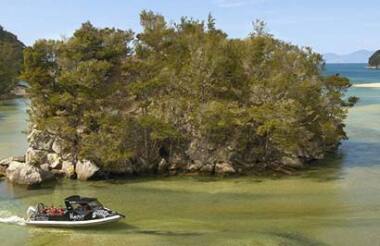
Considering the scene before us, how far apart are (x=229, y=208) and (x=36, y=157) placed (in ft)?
56.2

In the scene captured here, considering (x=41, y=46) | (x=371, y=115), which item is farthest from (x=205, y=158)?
(x=371, y=115)

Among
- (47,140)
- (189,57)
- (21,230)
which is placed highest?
(189,57)

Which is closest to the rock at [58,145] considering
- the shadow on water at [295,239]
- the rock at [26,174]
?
the rock at [26,174]

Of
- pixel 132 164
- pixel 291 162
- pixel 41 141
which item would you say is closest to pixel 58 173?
pixel 41 141

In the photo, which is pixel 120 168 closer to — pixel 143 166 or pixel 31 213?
pixel 143 166

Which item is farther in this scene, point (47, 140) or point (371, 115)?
point (371, 115)

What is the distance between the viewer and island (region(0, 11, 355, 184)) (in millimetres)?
38219

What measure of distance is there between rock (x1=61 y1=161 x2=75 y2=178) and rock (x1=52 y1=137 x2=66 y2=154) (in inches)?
39.1

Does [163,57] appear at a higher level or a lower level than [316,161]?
higher

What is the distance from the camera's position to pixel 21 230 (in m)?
26.7

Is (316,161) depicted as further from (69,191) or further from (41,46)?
(41,46)

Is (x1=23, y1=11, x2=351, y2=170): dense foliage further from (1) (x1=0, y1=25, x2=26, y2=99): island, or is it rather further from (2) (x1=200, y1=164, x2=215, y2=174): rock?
(1) (x1=0, y1=25, x2=26, y2=99): island

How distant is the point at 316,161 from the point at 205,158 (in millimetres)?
10593

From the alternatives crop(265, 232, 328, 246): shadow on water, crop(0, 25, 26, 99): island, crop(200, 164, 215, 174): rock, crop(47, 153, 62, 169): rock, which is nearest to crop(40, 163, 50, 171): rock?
crop(47, 153, 62, 169): rock
